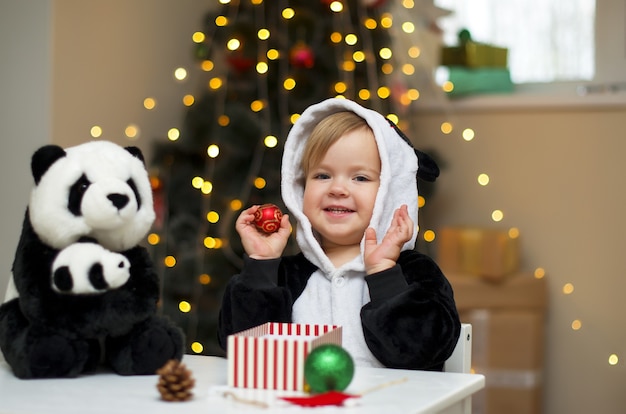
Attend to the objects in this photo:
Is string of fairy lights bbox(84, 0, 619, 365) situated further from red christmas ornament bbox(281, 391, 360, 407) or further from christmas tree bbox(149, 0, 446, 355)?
red christmas ornament bbox(281, 391, 360, 407)

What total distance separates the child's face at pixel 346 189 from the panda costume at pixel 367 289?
20mm

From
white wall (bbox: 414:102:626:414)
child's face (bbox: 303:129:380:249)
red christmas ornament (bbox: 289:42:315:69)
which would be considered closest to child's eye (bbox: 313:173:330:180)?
child's face (bbox: 303:129:380:249)

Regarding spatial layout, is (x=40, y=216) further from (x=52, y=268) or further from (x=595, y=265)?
(x=595, y=265)

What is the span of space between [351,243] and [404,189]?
0.12 metres

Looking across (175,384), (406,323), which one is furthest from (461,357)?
(175,384)

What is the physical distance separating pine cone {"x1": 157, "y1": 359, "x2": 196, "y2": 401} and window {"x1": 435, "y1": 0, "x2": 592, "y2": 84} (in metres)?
2.30

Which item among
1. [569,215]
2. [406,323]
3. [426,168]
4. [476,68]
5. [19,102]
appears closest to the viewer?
[406,323]

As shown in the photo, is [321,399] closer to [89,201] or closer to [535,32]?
[89,201]

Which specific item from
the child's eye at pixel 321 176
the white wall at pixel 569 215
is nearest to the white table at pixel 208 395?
the child's eye at pixel 321 176

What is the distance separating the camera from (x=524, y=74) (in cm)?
329

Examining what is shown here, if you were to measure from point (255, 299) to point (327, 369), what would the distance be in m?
0.43

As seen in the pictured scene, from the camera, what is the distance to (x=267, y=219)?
1612 millimetres

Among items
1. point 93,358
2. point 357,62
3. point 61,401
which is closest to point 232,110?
point 357,62

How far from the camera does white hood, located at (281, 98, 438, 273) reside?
63.5 inches
